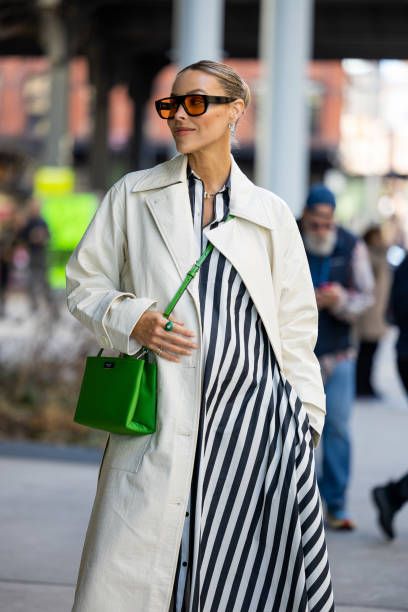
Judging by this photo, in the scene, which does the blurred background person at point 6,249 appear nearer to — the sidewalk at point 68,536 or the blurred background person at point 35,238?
the blurred background person at point 35,238

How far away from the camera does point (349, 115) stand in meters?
78.1

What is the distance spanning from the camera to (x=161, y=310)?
12.4 feet

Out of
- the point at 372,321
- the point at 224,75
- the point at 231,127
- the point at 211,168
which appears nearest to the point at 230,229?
the point at 211,168

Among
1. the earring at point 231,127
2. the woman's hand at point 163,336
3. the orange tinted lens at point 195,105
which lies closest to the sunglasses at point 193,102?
the orange tinted lens at point 195,105

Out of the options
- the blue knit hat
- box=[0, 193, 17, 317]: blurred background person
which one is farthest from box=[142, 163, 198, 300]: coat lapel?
box=[0, 193, 17, 317]: blurred background person

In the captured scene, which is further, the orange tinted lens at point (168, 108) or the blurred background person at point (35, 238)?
the blurred background person at point (35, 238)

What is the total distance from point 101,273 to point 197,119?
53cm

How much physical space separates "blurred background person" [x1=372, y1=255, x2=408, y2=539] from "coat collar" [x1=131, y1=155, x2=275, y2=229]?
3023 mm

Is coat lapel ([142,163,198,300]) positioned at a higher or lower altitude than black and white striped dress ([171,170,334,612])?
higher

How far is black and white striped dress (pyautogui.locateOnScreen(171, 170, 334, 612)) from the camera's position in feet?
12.5

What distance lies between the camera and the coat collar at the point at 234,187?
3.93 meters

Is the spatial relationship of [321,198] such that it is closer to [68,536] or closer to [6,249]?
[68,536]

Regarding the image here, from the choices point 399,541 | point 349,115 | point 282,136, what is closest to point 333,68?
point 349,115

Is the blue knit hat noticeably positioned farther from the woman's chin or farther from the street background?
the woman's chin
